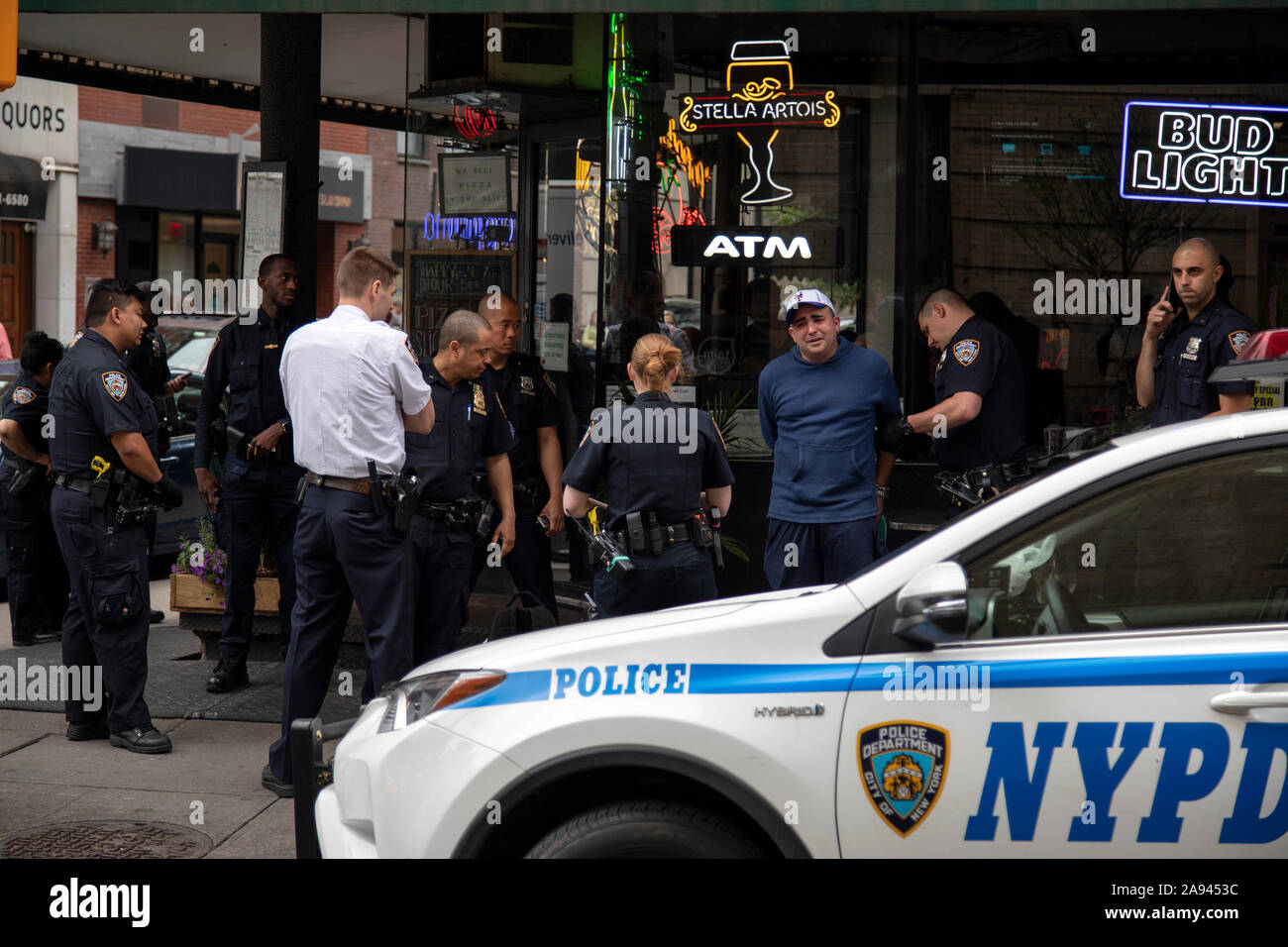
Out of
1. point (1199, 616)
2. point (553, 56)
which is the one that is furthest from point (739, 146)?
point (1199, 616)

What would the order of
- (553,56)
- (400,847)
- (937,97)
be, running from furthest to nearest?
1. (553,56)
2. (937,97)
3. (400,847)

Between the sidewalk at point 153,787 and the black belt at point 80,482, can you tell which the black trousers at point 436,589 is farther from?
the black belt at point 80,482

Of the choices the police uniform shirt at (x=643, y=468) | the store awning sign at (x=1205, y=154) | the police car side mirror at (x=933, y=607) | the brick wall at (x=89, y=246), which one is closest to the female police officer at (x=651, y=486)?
the police uniform shirt at (x=643, y=468)

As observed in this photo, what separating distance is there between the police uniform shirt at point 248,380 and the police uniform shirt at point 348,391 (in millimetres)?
1928

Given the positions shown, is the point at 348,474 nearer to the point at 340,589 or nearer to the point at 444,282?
the point at 340,589

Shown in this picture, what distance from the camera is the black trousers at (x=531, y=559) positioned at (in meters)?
7.27

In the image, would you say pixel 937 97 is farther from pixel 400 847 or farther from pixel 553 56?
pixel 400 847

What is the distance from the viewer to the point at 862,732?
323 cm

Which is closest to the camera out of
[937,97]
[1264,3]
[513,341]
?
[1264,3]

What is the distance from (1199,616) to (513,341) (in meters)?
4.71

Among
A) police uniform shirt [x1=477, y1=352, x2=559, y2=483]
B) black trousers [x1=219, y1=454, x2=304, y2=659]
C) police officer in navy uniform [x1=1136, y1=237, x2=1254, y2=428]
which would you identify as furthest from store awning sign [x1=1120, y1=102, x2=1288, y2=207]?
black trousers [x1=219, y1=454, x2=304, y2=659]

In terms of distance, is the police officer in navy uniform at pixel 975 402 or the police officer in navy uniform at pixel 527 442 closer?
the police officer in navy uniform at pixel 975 402

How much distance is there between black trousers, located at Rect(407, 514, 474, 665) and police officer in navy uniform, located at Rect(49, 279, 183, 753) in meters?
1.41

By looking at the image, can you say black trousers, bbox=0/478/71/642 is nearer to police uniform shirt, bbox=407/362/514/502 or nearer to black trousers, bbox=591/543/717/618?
police uniform shirt, bbox=407/362/514/502
